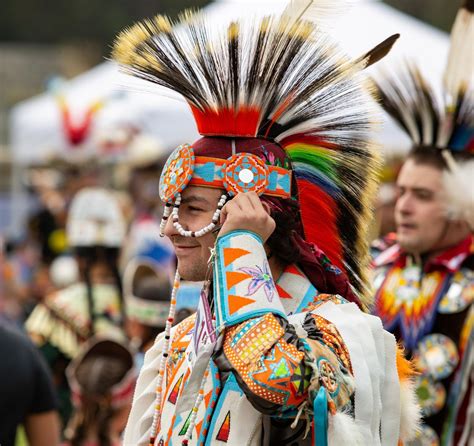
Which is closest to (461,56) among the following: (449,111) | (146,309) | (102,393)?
(449,111)

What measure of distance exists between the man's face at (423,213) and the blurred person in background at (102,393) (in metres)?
1.36

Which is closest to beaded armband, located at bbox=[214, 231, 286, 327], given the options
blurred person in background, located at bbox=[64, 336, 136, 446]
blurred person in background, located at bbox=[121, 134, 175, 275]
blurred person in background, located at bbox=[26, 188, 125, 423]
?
blurred person in background, located at bbox=[64, 336, 136, 446]

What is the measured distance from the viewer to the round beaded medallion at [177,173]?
2.98m

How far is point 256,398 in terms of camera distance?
263 centimetres

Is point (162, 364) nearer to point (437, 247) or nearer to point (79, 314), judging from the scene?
point (437, 247)

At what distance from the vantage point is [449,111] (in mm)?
4930

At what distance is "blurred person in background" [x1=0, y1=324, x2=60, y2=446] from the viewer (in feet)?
13.4

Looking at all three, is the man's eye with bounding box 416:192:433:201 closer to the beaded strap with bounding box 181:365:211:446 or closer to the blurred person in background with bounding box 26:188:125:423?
the blurred person in background with bounding box 26:188:125:423

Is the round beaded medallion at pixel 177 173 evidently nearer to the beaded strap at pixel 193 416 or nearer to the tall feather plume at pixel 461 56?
the beaded strap at pixel 193 416

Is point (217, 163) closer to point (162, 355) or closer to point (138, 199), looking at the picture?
point (162, 355)

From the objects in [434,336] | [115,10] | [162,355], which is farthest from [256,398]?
[115,10]

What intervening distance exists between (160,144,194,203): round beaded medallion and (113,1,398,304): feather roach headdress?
16 mm

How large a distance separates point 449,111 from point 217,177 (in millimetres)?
2235

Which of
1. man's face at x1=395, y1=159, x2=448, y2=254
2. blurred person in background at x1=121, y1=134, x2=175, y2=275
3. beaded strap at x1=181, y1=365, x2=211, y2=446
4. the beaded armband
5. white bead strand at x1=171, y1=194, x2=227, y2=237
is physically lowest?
blurred person in background at x1=121, y1=134, x2=175, y2=275
